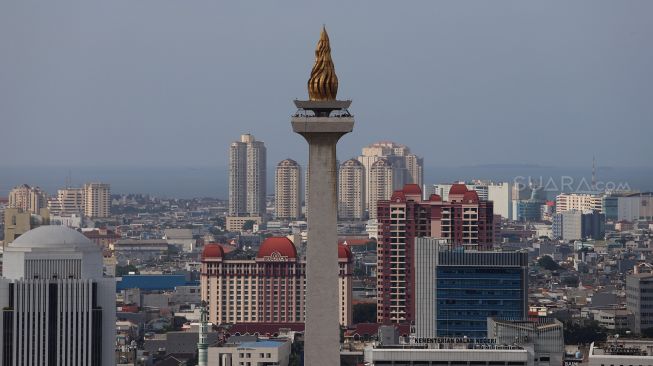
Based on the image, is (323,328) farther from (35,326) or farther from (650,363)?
(35,326)

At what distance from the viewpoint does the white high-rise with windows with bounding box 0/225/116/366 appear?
122 feet

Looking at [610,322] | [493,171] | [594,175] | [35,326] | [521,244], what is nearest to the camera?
[35,326]

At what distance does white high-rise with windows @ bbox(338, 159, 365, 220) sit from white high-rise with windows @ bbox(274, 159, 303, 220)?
3.72 meters

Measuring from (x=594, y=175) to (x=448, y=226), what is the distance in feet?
243

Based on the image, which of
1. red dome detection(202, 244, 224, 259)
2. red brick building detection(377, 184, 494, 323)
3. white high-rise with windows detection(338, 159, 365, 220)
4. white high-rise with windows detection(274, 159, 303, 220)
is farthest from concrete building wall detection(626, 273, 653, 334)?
white high-rise with windows detection(274, 159, 303, 220)

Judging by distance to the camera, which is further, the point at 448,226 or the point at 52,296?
the point at 448,226

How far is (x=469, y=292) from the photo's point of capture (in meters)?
50.9

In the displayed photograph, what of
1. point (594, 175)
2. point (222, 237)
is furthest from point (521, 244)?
point (594, 175)

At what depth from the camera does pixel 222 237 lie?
122750 mm

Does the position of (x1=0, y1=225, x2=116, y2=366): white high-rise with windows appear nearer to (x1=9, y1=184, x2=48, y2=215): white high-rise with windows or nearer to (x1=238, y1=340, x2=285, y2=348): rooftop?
(x1=238, y1=340, x2=285, y2=348): rooftop

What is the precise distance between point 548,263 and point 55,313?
66.5 meters

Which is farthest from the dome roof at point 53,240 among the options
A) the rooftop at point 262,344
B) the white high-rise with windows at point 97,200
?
the white high-rise with windows at point 97,200

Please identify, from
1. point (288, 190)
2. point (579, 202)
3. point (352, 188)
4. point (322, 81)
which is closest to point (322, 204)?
point (322, 81)

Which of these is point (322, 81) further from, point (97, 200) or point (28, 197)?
point (97, 200)
